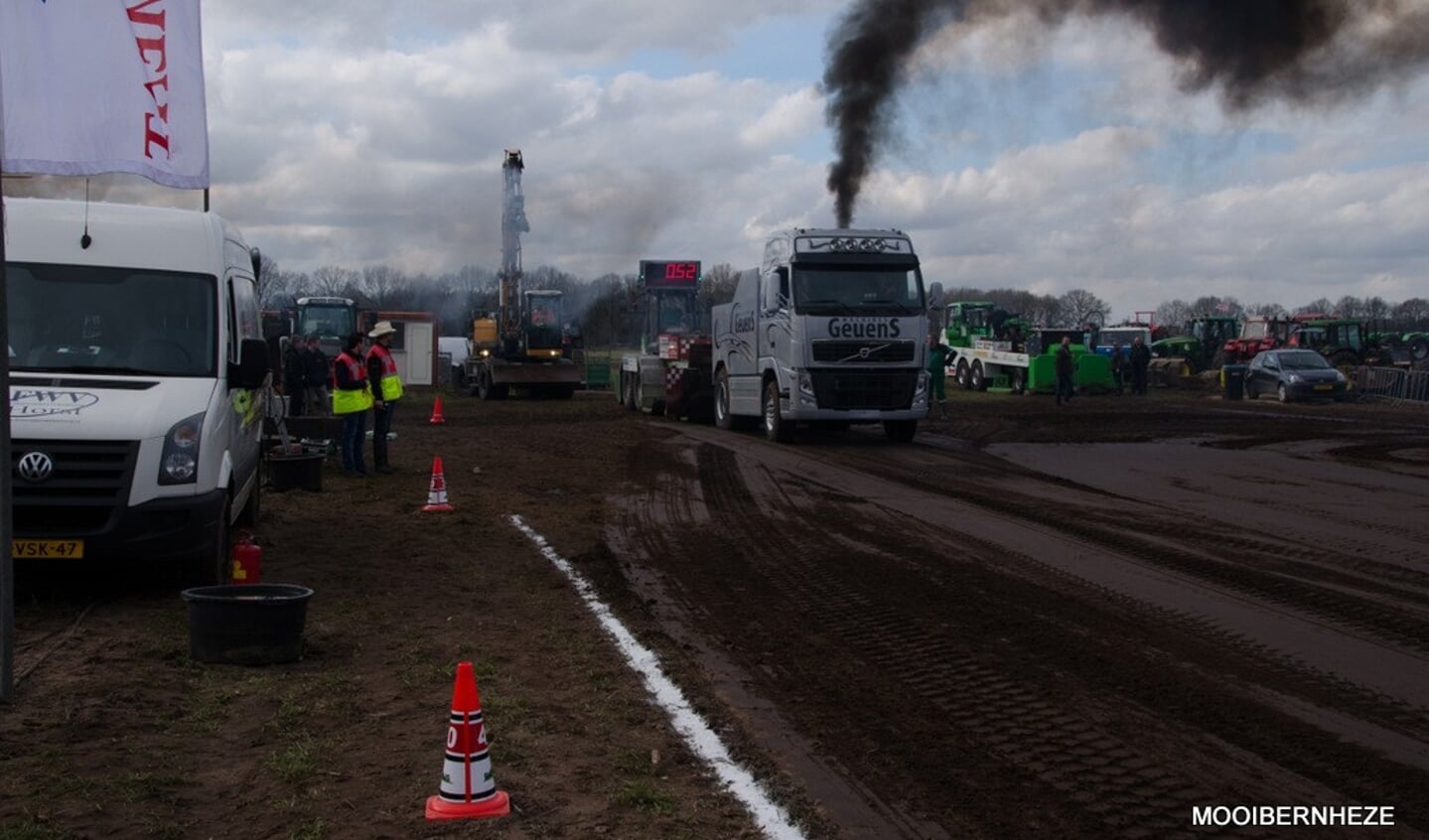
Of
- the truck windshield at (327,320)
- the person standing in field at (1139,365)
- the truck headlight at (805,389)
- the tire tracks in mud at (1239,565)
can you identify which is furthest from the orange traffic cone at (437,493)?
the person standing in field at (1139,365)

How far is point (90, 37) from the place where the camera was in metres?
6.77

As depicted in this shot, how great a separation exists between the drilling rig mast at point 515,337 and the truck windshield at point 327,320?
14.3 ft

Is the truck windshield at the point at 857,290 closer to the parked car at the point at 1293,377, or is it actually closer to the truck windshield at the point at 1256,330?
→ the parked car at the point at 1293,377

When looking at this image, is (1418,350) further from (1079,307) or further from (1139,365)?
(1079,307)

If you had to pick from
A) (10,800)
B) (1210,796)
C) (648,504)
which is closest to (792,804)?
(1210,796)

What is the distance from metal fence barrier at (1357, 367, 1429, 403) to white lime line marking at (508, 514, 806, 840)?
34222 millimetres

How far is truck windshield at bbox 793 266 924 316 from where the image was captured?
21984 mm

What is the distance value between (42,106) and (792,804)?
4.81 m

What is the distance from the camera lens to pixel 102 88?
22.5 ft

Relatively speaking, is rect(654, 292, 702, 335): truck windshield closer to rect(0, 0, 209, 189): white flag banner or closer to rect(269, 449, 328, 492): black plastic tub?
rect(269, 449, 328, 492): black plastic tub

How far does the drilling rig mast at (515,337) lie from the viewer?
3812cm

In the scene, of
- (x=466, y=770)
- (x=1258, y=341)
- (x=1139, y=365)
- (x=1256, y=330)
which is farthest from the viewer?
(x=1256, y=330)

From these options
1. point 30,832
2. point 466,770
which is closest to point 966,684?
point 466,770

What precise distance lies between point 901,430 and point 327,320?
17889 millimetres
